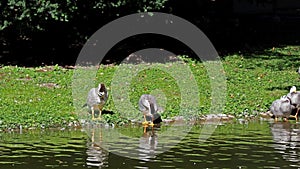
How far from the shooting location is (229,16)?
29219mm

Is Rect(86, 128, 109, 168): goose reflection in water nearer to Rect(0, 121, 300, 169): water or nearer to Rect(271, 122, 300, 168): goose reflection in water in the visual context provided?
Rect(0, 121, 300, 169): water

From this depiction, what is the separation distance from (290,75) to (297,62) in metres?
2.28

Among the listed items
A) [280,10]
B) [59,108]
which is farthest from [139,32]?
[280,10]

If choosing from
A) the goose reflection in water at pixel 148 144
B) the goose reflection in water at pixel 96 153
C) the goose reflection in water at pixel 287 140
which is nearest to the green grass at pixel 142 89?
the goose reflection in water at pixel 148 144

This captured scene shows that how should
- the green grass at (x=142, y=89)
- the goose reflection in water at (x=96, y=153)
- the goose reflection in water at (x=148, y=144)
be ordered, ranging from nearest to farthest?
the goose reflection in water at (x=96, y=153) → the goose reflection in water at (x=148, y=144) → the green grass at (x=142, y=89)

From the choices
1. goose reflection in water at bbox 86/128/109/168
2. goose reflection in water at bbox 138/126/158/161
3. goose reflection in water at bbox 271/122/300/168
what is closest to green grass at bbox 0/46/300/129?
goose reflection in water at bbox 138/126/158/161

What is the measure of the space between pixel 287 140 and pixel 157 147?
238 centimetres

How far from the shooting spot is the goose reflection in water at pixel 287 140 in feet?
37.1

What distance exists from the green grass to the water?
42.3 inches

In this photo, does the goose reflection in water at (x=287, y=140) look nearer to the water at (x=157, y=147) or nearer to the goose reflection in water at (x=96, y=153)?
the water at (x=157, y=147)

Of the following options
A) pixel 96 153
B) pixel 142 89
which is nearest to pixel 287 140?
pixel 96 153

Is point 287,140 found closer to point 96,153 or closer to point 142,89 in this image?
point 96,153

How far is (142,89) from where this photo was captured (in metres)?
17.5

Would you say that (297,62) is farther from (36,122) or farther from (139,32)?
(36,122)
